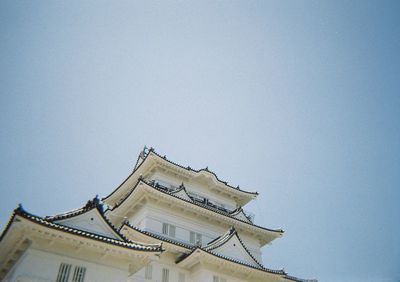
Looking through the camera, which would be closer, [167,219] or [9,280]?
[9,280]

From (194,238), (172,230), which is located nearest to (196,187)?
(194,238)

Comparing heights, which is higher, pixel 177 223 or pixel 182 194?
pixel 182 194

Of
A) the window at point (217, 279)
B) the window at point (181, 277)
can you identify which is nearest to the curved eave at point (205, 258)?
the window at point (181, 277)

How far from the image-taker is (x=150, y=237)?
20297 millimetres

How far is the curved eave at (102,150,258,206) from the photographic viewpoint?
27.5m

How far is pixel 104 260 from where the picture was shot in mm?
14734

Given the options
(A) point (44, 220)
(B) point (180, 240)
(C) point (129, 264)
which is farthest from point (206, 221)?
(A) point (44, 220)

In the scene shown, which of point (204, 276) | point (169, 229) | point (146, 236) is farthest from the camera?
point (169, 229)

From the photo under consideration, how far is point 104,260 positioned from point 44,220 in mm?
3438

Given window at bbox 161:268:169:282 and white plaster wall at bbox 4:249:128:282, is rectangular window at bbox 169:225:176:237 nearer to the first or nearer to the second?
window at bbox 161:268:169:282

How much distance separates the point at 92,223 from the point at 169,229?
9.04 m

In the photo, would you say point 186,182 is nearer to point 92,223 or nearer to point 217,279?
point 217,279

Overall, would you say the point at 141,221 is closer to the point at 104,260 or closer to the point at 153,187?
the point at 153,187

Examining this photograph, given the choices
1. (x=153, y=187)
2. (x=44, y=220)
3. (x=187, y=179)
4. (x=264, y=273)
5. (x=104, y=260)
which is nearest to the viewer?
(x=44, y=220)
